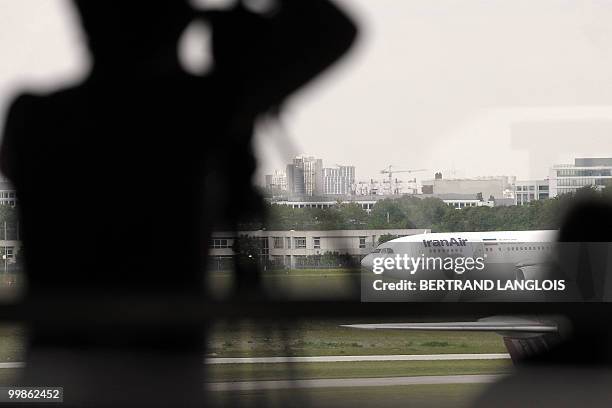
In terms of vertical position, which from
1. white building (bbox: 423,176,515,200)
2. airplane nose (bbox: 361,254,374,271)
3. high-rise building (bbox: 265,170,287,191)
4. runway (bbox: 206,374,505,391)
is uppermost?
high-rise building (bbox: 265,170,287,191)

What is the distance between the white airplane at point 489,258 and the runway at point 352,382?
74 millimetres

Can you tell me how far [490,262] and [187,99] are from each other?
48 centimetres

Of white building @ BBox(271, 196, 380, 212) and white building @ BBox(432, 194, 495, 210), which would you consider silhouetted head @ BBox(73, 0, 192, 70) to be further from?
white building @ BBox(432, 194, 495, 210)

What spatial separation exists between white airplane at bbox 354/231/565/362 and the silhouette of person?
237 millimetres

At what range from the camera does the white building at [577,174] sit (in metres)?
1.12

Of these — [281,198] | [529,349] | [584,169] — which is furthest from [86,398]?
[584,169]

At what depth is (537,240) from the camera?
1116mm

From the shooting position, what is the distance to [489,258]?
1.09 meters

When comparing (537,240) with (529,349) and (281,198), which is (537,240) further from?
(281,198)

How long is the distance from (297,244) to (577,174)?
15.8 inches

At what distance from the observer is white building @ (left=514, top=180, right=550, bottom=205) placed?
3.66 ft

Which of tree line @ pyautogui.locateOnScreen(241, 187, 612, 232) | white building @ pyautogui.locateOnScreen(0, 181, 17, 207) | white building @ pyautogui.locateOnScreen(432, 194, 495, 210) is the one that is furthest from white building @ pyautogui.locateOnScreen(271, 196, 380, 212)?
white building @ pyautogui.locateOnScreen(0, 181, 17, 207)

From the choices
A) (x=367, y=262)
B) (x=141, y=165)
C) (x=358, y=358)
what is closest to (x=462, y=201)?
(x=367, y=262)

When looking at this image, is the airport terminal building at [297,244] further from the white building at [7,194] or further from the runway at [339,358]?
the white building at [7,194]
